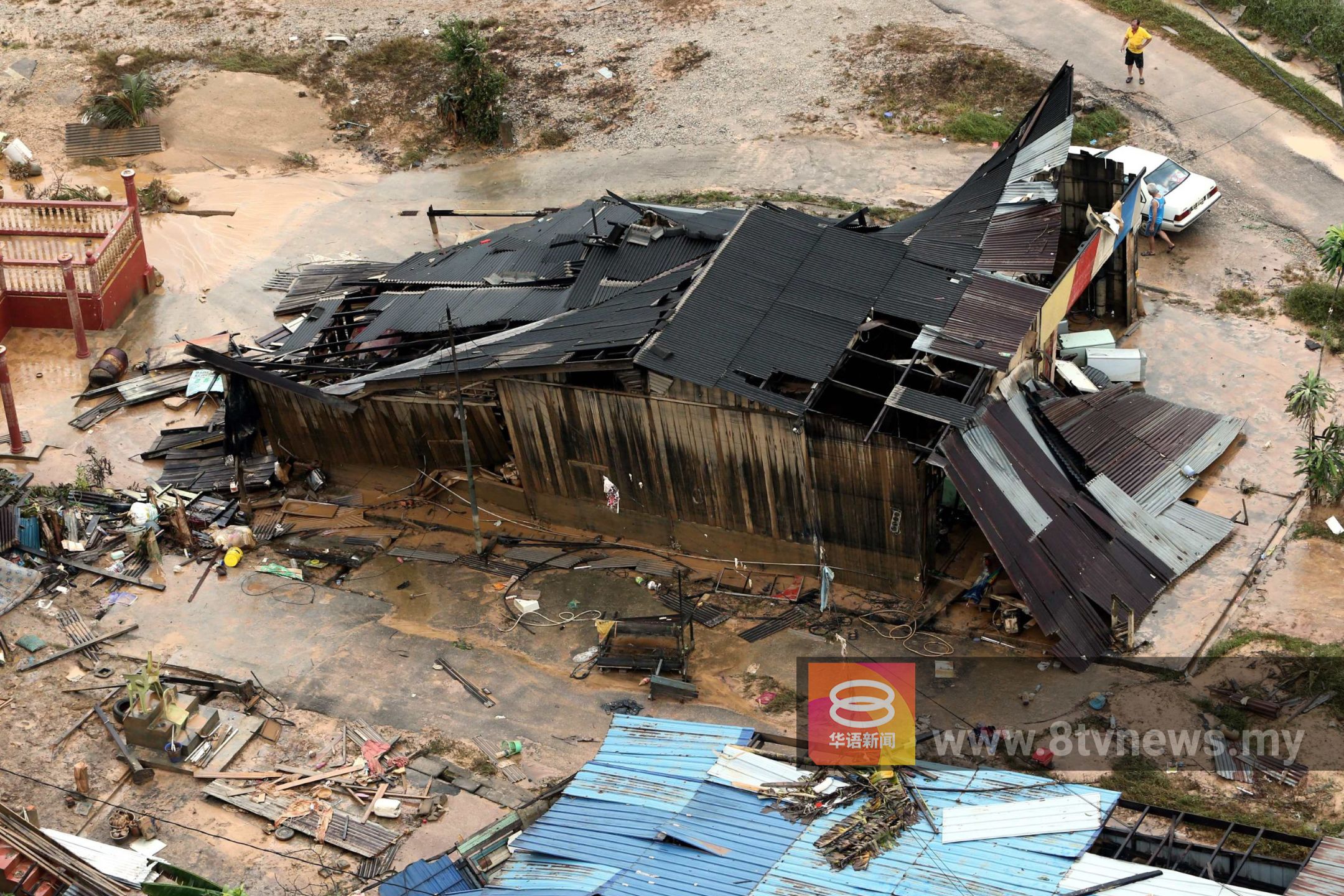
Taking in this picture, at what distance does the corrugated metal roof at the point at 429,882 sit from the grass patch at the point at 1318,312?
24015 mm

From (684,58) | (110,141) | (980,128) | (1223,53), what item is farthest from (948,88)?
(110,141)

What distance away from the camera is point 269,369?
3297 cm

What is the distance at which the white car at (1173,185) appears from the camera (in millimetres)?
37875

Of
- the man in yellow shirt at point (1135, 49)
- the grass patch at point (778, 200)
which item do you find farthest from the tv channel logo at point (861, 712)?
the man in yellow shirt at point (1135, 49)

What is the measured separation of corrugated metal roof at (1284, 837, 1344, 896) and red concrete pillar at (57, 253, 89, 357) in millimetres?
31215

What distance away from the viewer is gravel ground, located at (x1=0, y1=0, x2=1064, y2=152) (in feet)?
150

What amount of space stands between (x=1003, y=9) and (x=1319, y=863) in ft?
118

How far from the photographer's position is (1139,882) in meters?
18.9

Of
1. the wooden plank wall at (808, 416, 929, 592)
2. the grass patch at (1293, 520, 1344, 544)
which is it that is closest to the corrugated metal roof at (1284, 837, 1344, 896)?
the wooden plank wall at (808, 416, 929, 592)

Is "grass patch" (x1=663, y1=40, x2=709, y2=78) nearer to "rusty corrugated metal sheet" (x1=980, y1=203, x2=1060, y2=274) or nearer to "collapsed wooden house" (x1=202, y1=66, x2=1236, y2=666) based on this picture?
"collapsed wooden house" (x1=202, y1=66, x2=1236, y2=666)

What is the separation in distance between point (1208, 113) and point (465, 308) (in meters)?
23.3

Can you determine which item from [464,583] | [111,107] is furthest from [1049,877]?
[111,107]

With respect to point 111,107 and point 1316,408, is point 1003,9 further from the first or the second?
point 111,107

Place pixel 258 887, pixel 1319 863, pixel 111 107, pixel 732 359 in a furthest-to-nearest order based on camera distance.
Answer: pixel 111 107 → pixel 732 359 → pixel 258 887 → pixel 1319 863
